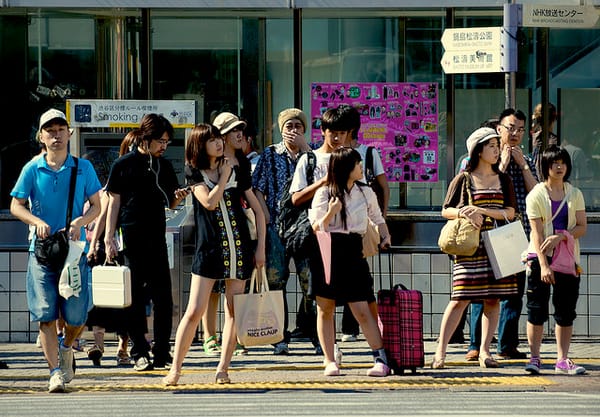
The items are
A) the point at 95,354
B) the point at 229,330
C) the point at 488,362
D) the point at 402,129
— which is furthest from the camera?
the point at 402,129

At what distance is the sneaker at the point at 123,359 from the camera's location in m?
10.6

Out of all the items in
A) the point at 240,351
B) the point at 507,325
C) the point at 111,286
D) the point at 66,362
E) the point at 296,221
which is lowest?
the point at 240,351

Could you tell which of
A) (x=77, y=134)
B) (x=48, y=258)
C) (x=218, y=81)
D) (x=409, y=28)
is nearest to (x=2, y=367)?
(x=48, y=258)

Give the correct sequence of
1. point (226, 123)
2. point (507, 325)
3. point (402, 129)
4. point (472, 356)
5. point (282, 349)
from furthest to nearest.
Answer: point (402, 129) < point (282, 349) < point (507, 325) < point (472, 356) < point (226, 123)

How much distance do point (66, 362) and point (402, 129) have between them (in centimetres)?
451

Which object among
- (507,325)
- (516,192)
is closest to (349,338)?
(507,325)

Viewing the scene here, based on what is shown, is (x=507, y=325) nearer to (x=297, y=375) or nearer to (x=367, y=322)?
(x=367, y=322)

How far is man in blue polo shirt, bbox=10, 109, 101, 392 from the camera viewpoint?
9164 mm

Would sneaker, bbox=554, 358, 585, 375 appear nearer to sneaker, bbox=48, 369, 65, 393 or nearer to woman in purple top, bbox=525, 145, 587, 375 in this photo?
woman in purple top, bbox=525, 145, 587, 375

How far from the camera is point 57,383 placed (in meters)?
9.13

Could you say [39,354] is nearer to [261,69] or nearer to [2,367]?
[2,367]

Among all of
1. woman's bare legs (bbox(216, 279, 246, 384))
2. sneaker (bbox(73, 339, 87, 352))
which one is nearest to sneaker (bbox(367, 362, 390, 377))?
Result: woman's bare legs (bbox(216, 279, 246, 384))

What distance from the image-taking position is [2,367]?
10.5 metres

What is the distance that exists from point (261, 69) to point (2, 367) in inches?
152
